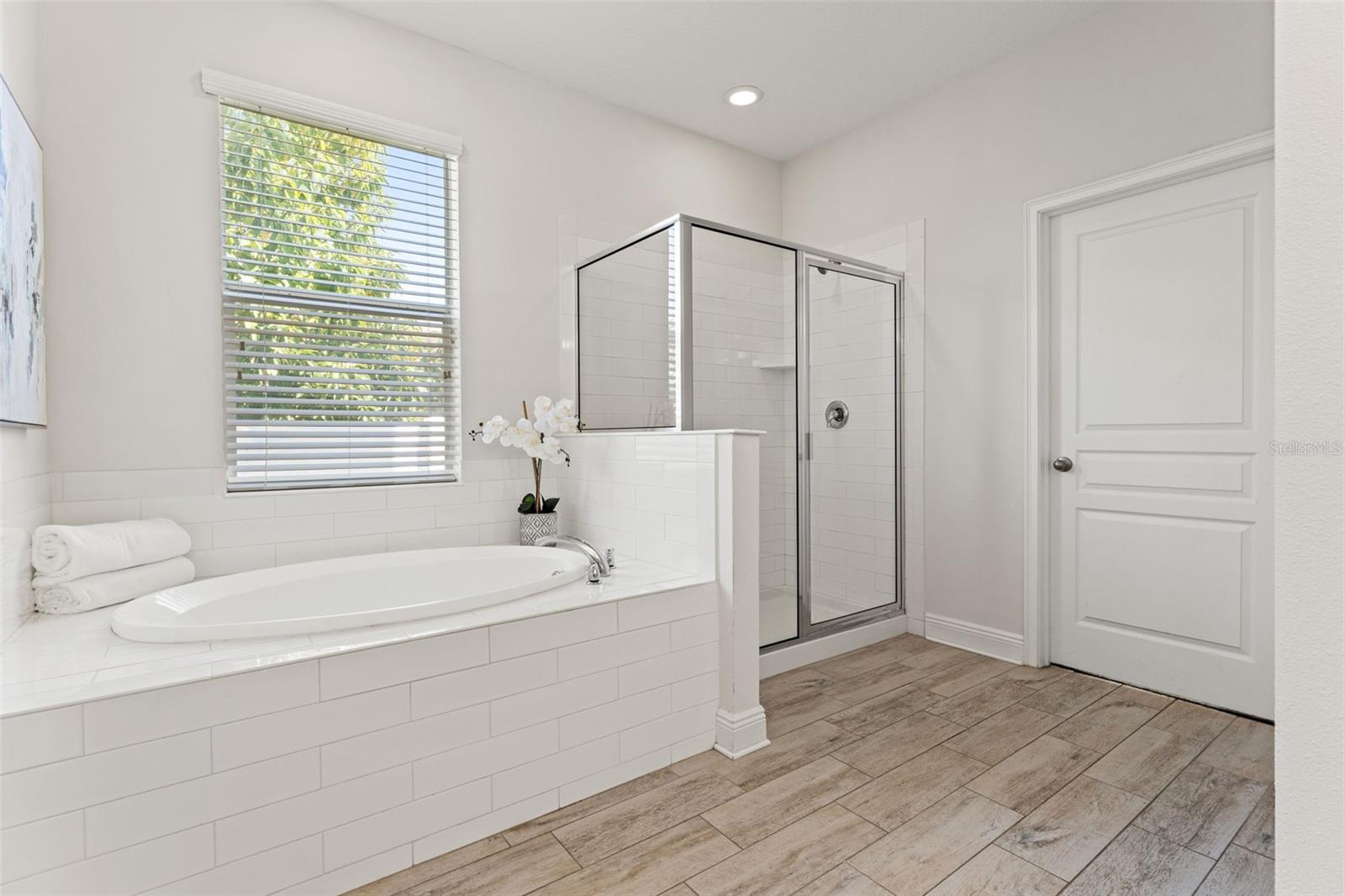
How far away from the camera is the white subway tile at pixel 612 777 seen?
1.76 meters

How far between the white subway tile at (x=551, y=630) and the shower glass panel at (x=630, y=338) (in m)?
0.91

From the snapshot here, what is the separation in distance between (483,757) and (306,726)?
1.40 feet

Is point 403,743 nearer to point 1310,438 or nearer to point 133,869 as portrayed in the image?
point 133,869

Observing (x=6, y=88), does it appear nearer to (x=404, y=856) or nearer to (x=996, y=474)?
(x=404, y=856)

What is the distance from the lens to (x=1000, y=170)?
2.87m

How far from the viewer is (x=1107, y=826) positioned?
166 cm

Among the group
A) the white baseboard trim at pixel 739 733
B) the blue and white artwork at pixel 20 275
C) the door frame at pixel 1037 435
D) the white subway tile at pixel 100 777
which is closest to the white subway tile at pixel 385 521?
the blue and white artwork at pixel 20 275

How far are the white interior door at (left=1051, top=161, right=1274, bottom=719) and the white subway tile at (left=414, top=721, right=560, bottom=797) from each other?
226 cm

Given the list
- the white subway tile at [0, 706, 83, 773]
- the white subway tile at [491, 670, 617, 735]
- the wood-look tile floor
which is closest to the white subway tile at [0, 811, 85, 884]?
the white subway tile at [0, 706, 83, 773]

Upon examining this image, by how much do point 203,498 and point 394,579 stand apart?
2.24 feet

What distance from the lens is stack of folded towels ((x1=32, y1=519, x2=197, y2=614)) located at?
5.82ft

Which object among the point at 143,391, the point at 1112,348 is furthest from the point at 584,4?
the point at 1112,348

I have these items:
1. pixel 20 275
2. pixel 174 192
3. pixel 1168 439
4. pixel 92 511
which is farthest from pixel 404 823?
pixel 1168 439

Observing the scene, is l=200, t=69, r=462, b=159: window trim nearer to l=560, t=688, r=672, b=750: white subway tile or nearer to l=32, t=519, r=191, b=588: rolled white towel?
l=32, t=519, r=191, b=588: rolled white towel
